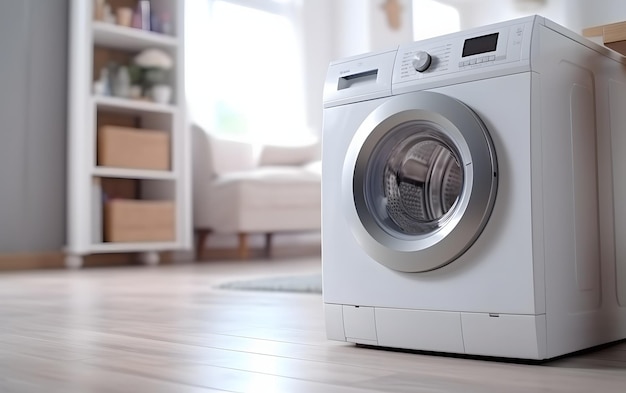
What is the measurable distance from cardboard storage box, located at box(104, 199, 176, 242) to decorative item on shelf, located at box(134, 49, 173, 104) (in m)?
0.69

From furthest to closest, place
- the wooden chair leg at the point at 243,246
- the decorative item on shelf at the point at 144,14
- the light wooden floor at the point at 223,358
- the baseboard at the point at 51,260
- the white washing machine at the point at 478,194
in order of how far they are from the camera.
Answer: the wooden chair leg at the point at 243,246, the decorative item on shelf at the point at 144,14, the baseboard at the point at 51,260, the white washing machine at the point at 478,194, the light wooden floor at the point at 223,358

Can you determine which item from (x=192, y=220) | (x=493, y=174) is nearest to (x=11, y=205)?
(x=192, y=220)

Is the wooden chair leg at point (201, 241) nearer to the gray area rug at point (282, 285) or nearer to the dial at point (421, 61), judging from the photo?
the gray area rug at point (282, 285)

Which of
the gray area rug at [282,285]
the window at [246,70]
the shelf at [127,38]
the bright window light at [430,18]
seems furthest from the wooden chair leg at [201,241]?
→ the bright window light at [430,18]

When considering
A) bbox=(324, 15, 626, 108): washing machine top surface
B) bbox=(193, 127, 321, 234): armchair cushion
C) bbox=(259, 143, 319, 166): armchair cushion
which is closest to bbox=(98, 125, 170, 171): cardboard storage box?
bbox=(193, 127, 321, 234): armchair cushion

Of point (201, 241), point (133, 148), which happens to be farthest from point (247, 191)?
point (133, 148)

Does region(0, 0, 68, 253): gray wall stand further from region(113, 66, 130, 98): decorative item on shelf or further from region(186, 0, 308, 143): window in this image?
region(186, 0, 308, 143): window

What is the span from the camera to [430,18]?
7621 mm

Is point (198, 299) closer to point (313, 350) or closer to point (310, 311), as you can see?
point (310, 311)

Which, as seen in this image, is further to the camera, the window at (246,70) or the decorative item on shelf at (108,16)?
the window at (246,70)

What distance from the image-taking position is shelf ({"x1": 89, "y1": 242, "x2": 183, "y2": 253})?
446cm

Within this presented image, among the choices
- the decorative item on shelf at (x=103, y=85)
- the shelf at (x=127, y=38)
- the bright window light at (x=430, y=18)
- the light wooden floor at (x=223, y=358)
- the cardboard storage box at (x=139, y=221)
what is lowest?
the light wooden floor at (x=223, y=358)

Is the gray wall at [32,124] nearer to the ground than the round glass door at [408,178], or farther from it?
farther from it

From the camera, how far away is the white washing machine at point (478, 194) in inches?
50.2
